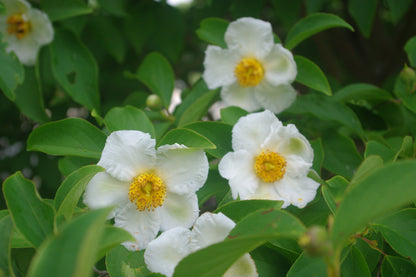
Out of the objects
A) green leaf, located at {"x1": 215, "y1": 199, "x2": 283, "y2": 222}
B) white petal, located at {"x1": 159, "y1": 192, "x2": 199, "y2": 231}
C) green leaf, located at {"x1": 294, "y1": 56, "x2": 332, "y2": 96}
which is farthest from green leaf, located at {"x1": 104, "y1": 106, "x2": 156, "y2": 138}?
green leaf, located at {"x1": 294, "y1": 56, "x2": 332, "y2": 96}

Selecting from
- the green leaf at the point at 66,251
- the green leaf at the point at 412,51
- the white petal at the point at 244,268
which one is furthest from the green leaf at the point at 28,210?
the green leaf at the point at 412,51

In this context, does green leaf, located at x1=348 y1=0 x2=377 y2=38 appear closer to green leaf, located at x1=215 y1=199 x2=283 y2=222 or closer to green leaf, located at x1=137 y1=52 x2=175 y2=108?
green leaf, located at x1=137 y1=52 x2=175 y2=108

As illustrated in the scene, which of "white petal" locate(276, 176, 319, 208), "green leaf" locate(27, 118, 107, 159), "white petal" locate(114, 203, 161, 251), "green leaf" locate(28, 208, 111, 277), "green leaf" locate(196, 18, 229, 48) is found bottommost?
"white petal" locate(114, 203, 161, 251)

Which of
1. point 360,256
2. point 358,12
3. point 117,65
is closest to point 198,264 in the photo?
point 360,256

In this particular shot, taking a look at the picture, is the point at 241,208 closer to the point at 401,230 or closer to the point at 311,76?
the point at 401,230

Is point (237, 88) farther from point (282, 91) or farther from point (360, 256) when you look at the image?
point (360, 256)

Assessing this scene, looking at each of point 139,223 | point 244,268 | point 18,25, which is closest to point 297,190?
point 244,268
